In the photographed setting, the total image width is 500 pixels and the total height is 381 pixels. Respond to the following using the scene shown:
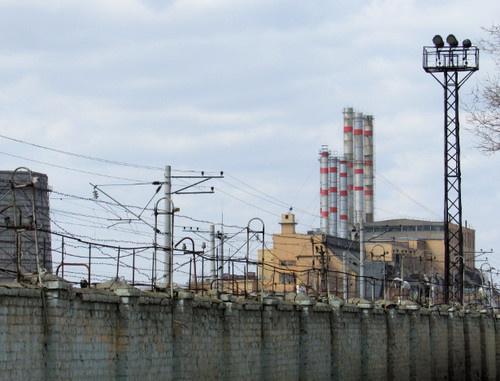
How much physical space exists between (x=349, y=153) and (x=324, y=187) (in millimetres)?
4919

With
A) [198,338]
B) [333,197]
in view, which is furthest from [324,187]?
[198,338]

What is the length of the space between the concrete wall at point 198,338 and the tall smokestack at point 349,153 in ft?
256

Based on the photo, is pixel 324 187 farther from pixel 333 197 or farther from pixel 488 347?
pixel 488 347

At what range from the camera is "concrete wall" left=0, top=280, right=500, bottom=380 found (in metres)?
21.2

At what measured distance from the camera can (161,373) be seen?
2606 centimetres

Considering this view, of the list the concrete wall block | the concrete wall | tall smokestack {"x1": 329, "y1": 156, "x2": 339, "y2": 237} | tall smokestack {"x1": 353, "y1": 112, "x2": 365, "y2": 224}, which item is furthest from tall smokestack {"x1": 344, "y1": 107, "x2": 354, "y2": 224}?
the concrete wall

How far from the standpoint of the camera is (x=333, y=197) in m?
128

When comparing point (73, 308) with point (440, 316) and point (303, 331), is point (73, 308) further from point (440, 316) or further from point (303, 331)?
point (440, 316)

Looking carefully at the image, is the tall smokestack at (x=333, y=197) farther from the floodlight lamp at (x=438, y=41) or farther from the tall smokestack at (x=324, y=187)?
the floodlight lamp at (x=438, y=41)

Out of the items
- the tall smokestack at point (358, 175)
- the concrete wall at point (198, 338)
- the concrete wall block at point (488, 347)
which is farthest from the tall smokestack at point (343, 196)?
the concrete wall at point (198, 338)

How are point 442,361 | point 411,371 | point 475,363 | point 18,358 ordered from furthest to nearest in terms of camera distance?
point 475,363 → point 442,361 → point 411,371 → point 18,358

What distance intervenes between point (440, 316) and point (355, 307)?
12544mm

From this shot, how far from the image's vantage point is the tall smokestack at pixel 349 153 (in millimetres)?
127125

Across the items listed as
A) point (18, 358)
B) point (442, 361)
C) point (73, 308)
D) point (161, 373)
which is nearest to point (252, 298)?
point (161, 373)
